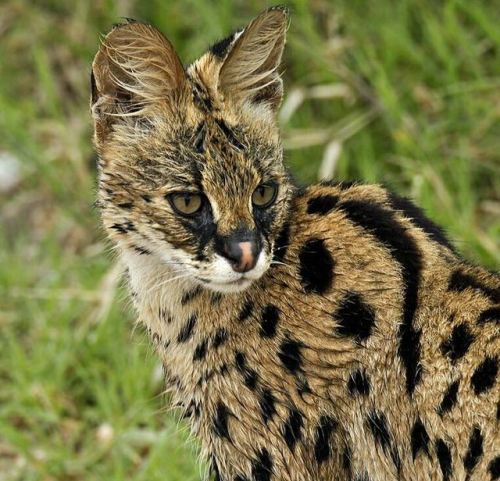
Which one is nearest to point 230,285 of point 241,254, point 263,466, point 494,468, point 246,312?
point 241,254

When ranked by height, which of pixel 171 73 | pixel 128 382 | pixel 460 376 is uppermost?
pixel 171 73

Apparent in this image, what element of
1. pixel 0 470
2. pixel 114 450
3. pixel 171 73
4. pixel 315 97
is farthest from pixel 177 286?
pixel 315 97

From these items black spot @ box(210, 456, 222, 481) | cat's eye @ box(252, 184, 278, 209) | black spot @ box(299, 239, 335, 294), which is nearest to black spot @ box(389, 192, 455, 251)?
black spot @ box(299, 239, 335, 294)

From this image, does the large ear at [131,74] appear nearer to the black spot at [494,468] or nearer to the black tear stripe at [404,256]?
the black tear stripe at [404,256]

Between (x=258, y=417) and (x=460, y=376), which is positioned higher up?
(x=460, y=376)

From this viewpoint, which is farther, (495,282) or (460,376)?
(495,282)

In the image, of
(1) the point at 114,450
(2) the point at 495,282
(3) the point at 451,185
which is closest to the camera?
(2) the point at 495,282

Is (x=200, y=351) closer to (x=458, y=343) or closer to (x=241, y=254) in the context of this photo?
(x=241, y=254)

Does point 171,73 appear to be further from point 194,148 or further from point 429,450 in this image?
point 429,450
